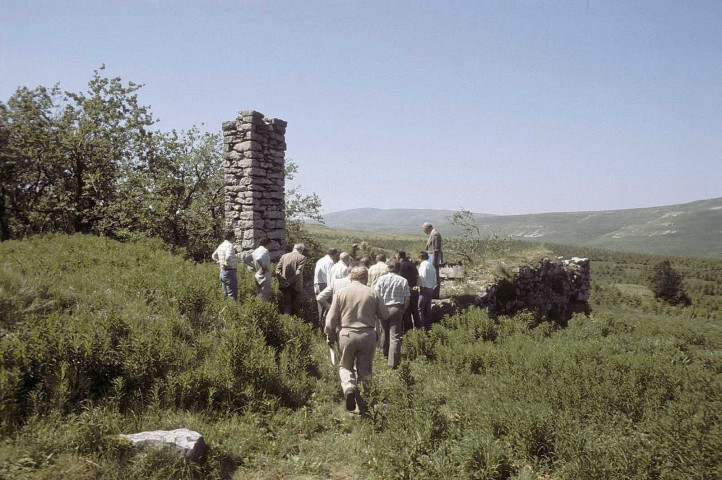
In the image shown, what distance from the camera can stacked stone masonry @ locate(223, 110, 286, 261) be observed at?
38.3 ft

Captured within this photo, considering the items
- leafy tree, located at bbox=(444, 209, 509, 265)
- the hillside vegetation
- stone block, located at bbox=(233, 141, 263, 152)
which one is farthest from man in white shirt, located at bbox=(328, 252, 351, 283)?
leafy tree, located at bbox=(444, 209, 509, 265)

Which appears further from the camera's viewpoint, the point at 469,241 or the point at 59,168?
the point at 469,241

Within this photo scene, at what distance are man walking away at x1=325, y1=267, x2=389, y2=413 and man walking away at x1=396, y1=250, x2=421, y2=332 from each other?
3593 mm

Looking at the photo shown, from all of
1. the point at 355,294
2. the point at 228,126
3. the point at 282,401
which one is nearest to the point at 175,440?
the point at 282,401

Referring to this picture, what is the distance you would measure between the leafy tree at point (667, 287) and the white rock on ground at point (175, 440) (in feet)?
257

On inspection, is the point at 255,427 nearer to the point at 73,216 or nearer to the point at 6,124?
the point at 73,216

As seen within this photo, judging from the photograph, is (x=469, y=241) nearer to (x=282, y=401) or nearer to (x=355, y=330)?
(x=355, y=330)

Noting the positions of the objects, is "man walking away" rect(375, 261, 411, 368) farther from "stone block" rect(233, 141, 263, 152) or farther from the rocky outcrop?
"stone block" rect(233, 141, 263, 152)

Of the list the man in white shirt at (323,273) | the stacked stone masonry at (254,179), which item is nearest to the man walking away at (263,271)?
the man in white shirt at (323,273)

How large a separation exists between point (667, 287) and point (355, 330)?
79.5 m

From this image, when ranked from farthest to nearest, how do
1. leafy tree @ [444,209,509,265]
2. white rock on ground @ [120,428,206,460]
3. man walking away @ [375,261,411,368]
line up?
leafy tree @ [444,209,509,265] → man walking away @ [375,261,411,368] → white rock on ground @ [120,428,206,460]

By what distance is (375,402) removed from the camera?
5699mm


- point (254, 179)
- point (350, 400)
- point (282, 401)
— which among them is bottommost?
point (282, 401)

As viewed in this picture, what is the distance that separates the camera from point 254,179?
38.5 feet
